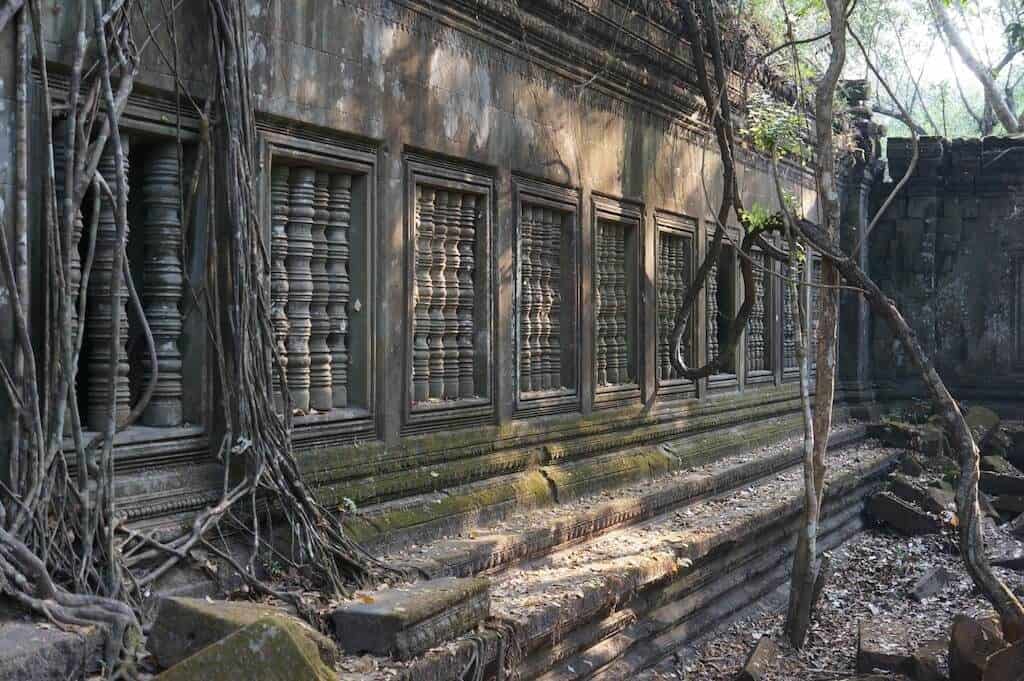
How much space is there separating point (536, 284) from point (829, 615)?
3134mm

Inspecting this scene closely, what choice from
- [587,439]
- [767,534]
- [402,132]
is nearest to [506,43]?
[402,132]

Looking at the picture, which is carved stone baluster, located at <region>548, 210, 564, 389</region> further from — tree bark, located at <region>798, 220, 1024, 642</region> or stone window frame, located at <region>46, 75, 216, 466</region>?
stone window frame, located at <region>46, 75, 216, 466</region>

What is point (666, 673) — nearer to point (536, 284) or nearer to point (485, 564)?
point (485, 564)

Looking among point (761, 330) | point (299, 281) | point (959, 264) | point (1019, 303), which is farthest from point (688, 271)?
point (1019, 303)

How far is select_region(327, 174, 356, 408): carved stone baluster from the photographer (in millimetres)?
5387

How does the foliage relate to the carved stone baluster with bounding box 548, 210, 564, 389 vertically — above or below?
above

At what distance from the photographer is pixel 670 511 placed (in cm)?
792

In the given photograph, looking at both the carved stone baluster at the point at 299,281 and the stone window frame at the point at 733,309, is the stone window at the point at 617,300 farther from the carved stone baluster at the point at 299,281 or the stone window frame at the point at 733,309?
the carved stone baluster at the point at 299,281

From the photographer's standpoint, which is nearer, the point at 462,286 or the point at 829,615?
the point at 462,286

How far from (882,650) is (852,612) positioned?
163 cm

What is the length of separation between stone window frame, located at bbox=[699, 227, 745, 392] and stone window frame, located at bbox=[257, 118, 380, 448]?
4.62 metres

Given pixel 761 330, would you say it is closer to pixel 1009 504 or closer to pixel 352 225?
pixel 1009 504

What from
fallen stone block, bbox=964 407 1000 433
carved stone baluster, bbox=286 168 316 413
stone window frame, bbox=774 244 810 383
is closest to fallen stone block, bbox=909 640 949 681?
carved stone baluster, bbox=286 168 316 413

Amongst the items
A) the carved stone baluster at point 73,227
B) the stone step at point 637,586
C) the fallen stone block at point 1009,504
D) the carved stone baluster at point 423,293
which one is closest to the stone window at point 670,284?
the stone step at point 637,586
